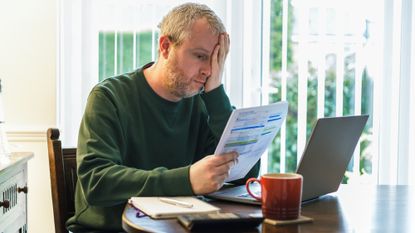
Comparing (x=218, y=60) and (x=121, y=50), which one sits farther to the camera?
(x=121, y=50)

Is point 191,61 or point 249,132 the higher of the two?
point 191,61

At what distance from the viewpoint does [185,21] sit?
1.88m

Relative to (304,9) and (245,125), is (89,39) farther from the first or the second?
(245,125)

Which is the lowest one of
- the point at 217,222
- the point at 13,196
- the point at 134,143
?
the point at 13,196

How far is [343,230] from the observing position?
134 centimetres

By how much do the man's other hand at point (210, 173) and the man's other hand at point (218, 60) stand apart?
476 mm

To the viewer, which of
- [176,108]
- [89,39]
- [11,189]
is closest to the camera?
[176,108]

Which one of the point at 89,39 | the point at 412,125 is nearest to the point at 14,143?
the point at 89,39

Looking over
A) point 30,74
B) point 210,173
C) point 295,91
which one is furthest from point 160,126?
point 295,91

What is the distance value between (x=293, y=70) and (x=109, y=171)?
1.81m

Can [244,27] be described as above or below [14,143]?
above

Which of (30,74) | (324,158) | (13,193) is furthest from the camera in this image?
(30,74)

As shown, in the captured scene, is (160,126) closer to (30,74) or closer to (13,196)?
(13,196)

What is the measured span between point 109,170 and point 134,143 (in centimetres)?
25
